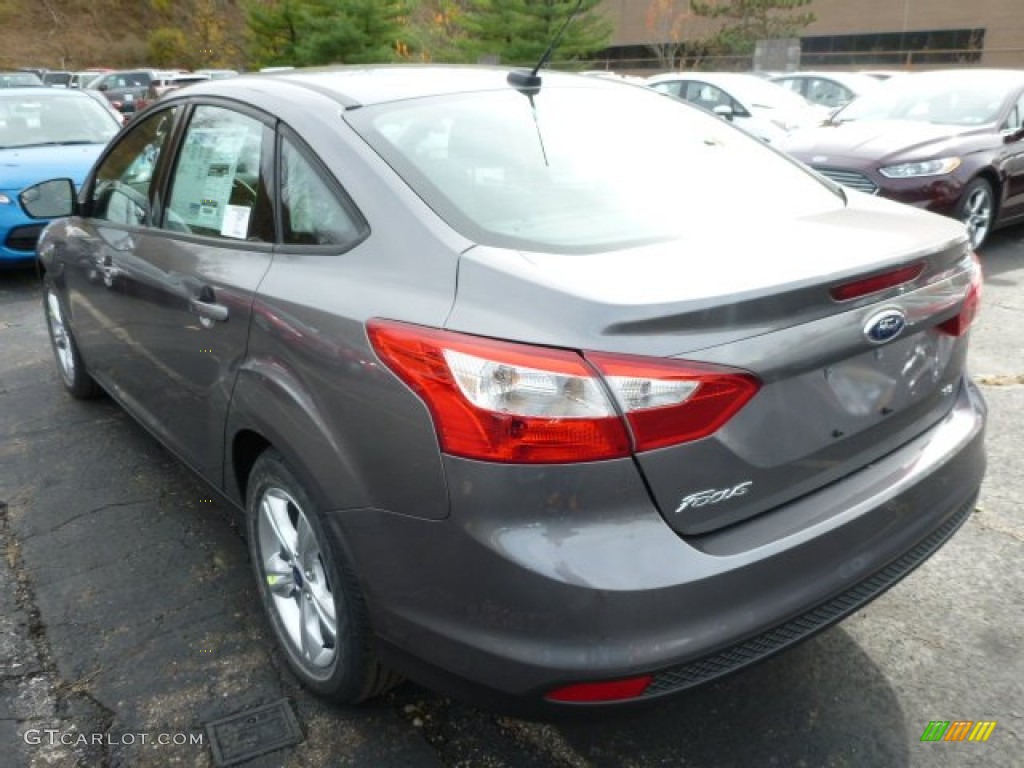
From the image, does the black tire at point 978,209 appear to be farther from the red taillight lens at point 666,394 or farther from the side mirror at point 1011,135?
the red taillight lens at point 666,394

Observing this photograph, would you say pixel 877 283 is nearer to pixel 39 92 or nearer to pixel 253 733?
pixel 253 733

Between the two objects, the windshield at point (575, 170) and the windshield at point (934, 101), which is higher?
the windshield at point (575, 170)

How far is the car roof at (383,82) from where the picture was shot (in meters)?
2.61

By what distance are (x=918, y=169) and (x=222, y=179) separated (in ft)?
19.7

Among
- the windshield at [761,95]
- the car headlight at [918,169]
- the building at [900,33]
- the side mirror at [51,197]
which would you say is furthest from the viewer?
the building at [900,33]

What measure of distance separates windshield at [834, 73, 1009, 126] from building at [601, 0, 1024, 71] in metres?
30.4

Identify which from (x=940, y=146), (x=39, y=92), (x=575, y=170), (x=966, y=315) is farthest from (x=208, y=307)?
(x=39, y=92)

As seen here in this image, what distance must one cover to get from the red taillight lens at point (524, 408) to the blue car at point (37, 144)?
6.56m

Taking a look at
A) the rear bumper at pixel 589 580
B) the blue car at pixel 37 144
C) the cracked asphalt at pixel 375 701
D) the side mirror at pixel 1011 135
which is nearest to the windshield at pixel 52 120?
the blue car at pixel 37 144

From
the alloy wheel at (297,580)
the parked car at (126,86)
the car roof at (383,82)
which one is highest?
the car roof at (383,82)

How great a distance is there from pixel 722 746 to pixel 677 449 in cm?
99

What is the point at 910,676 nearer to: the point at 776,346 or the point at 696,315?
the point at 776,346

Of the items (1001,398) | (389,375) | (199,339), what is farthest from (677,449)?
(1001,398)

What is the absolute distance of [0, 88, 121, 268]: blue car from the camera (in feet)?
23.9
